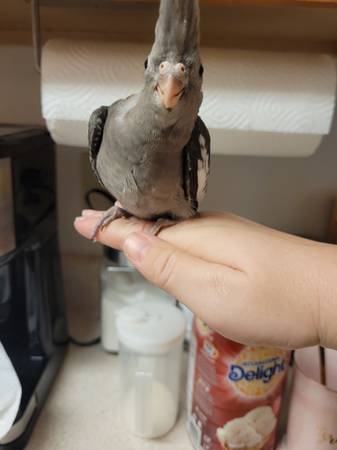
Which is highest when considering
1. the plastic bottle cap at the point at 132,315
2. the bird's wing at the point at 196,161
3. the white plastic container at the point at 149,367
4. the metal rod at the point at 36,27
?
the metal rod at the point at 36,27

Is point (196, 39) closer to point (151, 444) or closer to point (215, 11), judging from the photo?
point (215, 11)

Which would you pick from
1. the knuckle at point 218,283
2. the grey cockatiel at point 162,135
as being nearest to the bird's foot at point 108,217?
the grey cockatiel at point 162,135

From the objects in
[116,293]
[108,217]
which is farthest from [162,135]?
[116,293]

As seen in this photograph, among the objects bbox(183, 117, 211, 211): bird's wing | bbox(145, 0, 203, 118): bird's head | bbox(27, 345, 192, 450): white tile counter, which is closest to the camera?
bbox(145, 0, 203, 118): bird's head

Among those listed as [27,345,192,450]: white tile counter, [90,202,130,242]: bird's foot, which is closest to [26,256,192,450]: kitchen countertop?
[27,345,192,450]: white tile counter

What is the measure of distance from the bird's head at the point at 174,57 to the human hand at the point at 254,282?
0.12 meters

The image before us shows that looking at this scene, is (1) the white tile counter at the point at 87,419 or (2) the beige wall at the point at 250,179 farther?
(2) the beige wall at the point at 250,179

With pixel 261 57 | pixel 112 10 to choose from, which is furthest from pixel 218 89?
pixel 112 10

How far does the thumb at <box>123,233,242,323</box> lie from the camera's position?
0.30 metres

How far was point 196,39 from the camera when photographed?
0.29m

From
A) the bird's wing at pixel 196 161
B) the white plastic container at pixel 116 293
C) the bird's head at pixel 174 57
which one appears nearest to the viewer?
the bird's head at pixel 174 57

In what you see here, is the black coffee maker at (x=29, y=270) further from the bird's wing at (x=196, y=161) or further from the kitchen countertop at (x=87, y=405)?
the bird's wing at (x=196, y=161)

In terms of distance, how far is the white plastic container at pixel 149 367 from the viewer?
506 millimetres

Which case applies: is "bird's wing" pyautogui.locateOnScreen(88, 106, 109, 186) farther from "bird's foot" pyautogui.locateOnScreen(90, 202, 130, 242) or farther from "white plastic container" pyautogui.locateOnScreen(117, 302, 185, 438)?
"white plastic container" pyautogui.locateOnScreen(117, 302, 185, 438)
